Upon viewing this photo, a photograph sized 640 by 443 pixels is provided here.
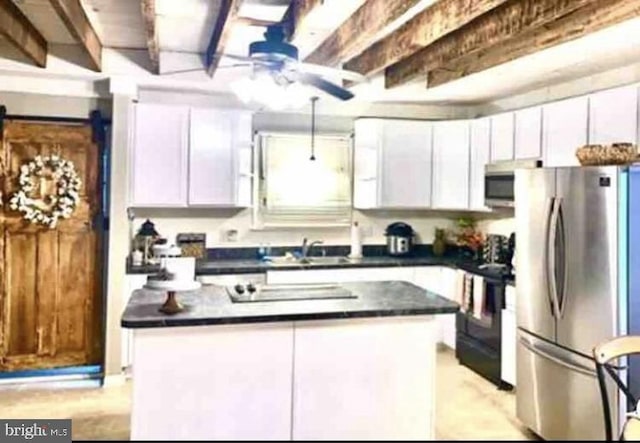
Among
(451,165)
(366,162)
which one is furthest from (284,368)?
(451,165)

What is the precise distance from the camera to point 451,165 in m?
5.63

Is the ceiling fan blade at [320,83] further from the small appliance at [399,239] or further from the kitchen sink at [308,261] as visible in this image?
the small appliance at [399,239]

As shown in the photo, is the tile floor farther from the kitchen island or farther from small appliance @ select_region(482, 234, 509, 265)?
small appliance @ select_region(482, 234, 509, 265)

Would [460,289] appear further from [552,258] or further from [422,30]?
[422,30]

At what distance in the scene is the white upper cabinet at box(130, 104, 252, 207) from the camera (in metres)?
4.88

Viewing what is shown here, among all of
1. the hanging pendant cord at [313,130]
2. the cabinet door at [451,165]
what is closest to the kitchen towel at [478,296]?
the cabinet door at [451,165]

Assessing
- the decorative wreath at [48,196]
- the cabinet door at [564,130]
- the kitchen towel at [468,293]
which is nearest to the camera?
the cabinet door at [564,130]

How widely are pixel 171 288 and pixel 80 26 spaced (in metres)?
1.77

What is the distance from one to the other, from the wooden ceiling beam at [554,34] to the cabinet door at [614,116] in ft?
2.19

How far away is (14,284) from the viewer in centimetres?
479

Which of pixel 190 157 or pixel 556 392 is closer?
pixel 556 392

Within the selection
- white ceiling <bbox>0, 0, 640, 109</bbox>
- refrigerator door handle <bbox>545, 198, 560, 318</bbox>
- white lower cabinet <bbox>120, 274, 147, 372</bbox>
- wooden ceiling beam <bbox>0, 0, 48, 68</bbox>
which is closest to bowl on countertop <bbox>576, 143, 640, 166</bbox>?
refrigerator door handle <bbox>545, 198, 560, 318</bbox>

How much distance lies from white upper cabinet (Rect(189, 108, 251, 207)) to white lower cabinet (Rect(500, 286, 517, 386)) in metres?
2.36

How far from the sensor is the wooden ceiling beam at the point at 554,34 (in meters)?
2.91
